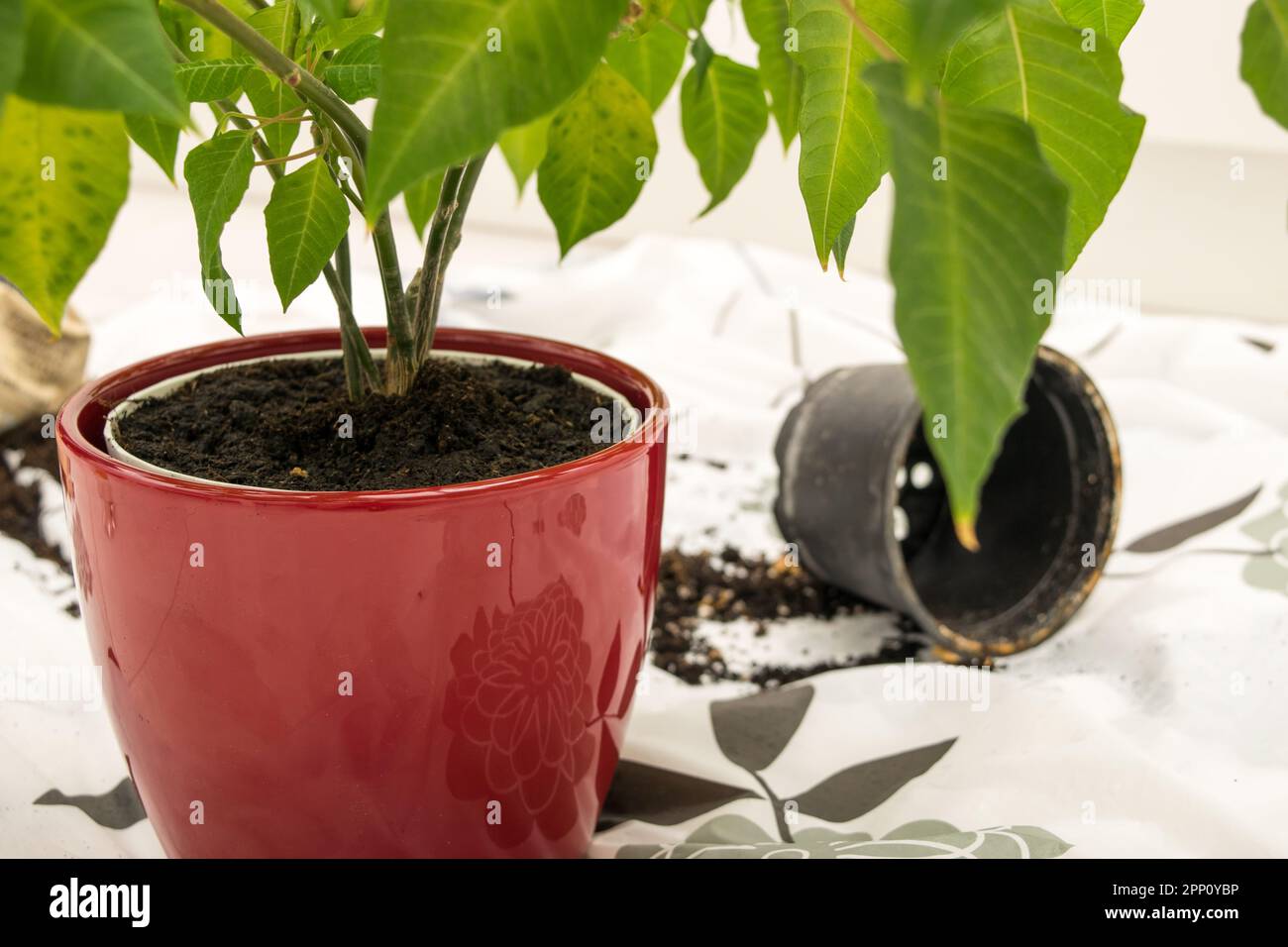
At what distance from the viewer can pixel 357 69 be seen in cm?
42

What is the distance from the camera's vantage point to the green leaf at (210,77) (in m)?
0.43

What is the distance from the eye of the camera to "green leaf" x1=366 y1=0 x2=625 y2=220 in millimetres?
302

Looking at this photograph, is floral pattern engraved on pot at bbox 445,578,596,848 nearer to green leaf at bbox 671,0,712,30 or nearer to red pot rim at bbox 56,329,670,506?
red pot rim at bbox 56,329,670,506

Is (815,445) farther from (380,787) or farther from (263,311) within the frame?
(263,311)

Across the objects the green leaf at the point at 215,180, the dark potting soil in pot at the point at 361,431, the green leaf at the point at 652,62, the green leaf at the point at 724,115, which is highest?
the green leaf at the point at 652,62

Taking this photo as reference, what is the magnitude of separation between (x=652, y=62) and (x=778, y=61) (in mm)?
79

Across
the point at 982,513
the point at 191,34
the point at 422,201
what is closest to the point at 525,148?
the point at 422,201

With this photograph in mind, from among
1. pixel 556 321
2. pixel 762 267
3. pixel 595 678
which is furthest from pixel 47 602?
pixel 762 267

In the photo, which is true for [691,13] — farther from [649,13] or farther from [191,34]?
[191,34]

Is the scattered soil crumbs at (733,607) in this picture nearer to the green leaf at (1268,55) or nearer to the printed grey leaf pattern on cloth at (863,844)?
the printed grey leaf pattern on cloth at (863,844)

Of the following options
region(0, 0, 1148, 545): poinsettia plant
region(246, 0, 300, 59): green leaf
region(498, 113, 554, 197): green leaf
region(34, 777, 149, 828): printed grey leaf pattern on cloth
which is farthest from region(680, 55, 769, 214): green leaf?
region(34, 777, 149, 828): printed grey leaf pattern on cloth

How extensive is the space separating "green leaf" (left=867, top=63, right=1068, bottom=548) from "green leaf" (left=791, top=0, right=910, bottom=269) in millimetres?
129

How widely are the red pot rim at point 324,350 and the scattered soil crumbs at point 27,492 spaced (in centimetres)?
38

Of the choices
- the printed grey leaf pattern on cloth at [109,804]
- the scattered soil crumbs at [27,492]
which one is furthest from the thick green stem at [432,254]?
the scattered soil crumbs at [27,492]
